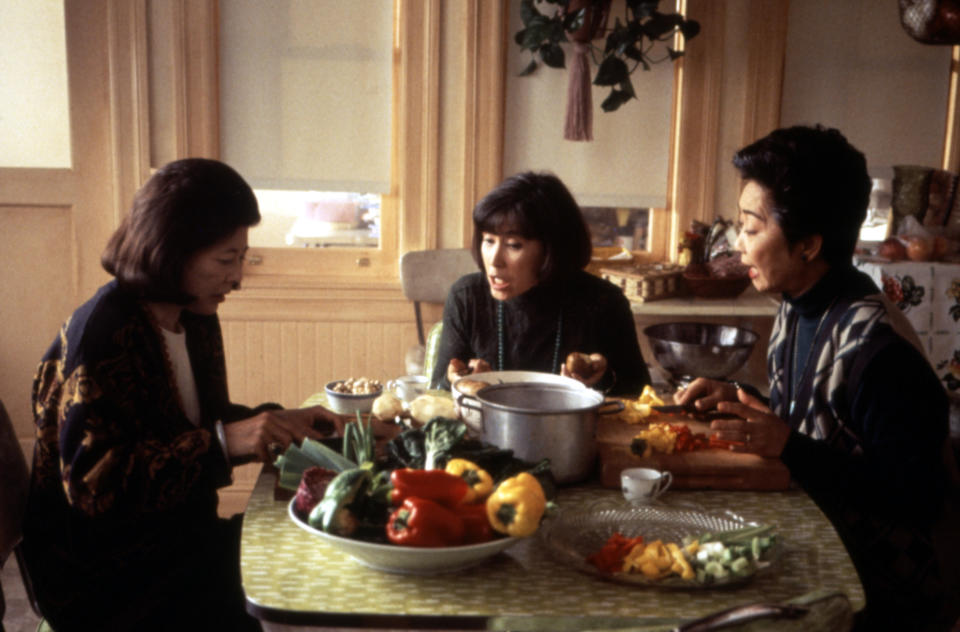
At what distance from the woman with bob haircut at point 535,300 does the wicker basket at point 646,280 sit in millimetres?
815

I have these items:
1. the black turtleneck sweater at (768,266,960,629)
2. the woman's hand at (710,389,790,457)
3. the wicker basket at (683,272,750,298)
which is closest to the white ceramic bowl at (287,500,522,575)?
the woman's hand at (710,389,790,457)

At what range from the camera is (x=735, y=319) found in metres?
3.67

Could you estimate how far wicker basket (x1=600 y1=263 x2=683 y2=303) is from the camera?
3232 millimetres

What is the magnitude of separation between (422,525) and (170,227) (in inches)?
33.5

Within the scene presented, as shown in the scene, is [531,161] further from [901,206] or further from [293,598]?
[293,598]

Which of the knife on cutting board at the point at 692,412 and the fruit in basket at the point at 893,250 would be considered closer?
the knife on cutting board at the point at 692,412

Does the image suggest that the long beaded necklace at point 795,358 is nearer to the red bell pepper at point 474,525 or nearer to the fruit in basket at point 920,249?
the red bell pepper at point 474,525

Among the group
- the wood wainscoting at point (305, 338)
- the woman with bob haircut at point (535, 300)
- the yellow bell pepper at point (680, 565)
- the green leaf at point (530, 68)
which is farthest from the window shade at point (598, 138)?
the yellow bell pepper at point (680, 565)

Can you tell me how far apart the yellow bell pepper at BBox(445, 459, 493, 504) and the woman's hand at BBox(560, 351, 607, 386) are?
82cm

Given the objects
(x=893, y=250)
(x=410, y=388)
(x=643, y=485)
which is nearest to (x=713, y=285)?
(x=893, y=250)

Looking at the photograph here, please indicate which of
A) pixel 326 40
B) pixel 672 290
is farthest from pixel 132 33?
pixel 672 290

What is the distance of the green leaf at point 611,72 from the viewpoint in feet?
11.0

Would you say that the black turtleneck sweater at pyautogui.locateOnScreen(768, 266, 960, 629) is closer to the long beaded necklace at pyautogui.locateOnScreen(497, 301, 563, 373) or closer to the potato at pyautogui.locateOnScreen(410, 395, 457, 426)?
the potato at pyautogui.locateOnScreen(410, 395, 457, 426)

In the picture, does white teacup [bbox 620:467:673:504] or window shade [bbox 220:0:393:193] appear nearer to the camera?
white teacup [bbox 620:467:673:504]
